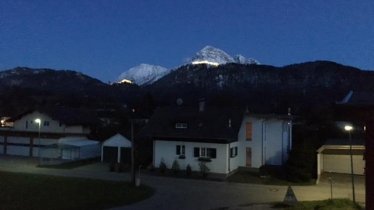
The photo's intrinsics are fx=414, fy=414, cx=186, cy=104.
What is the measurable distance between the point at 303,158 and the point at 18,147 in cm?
3501

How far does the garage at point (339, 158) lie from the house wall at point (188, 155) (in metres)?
7.93

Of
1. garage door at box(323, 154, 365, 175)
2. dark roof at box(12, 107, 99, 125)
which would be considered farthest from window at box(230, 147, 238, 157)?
dark roof at box(12, 107, 99, 125)

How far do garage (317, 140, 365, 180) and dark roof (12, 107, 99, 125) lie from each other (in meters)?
29.6

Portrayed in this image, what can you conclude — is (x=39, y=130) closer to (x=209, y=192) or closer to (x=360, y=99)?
(x=209, y=192)

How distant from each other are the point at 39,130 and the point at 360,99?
4655 centimetres

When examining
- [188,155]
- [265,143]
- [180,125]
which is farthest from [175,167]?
[265,143]

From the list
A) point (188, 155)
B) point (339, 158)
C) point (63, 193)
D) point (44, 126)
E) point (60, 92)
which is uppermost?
point (60, 92)

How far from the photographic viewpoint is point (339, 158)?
36.9 m

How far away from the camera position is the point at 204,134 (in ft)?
119

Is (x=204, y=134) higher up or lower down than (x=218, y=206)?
higher up

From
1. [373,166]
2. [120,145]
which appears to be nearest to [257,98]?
[120,145]

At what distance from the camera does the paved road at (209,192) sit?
2394 cm

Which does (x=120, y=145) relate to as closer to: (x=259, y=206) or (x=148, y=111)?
(x=259, y=206)

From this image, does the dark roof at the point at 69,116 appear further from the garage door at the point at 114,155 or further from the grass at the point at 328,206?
the grass at the point at 328,206
